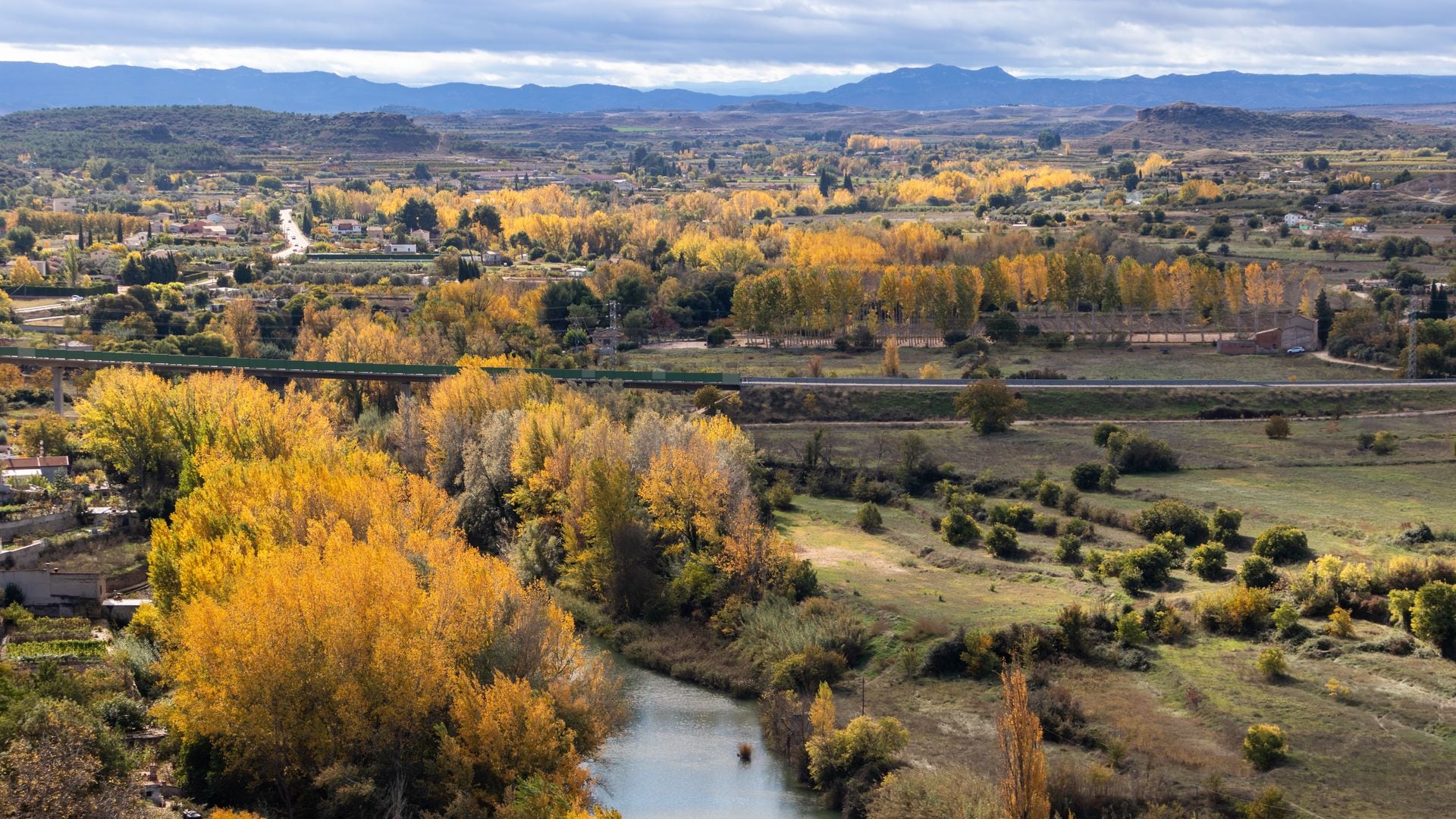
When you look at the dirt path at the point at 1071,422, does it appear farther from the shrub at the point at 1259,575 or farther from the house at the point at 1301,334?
the shrub at the point at 1259,575

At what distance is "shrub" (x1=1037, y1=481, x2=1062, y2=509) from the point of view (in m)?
52.4

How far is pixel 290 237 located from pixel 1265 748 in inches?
4908

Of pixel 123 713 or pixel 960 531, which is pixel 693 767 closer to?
pixel 123 713

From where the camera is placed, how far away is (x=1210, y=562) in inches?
1641

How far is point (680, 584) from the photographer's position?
43.5m

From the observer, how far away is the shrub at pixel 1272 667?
3394 centimetres

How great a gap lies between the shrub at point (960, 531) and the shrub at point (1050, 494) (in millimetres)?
4651

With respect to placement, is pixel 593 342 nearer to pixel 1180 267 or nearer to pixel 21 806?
pixel 1180 267

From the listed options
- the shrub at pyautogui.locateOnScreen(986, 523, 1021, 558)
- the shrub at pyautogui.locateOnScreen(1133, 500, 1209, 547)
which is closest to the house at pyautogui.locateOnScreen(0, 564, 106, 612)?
the shrub at pyautogui.locateOnScreen(986, 523, 1021, 558)

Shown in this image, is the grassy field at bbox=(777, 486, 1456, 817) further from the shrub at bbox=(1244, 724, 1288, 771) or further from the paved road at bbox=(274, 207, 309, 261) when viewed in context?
the paved road at bbox=(274, 207, 309, 261)

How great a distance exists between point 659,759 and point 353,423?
34.8m

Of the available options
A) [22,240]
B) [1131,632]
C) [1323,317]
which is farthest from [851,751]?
[22,240]

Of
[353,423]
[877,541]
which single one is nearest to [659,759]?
[877,541]

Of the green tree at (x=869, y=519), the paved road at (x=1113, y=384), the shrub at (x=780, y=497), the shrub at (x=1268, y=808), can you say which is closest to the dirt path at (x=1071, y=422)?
the paved road at (x=1113, y=384)
